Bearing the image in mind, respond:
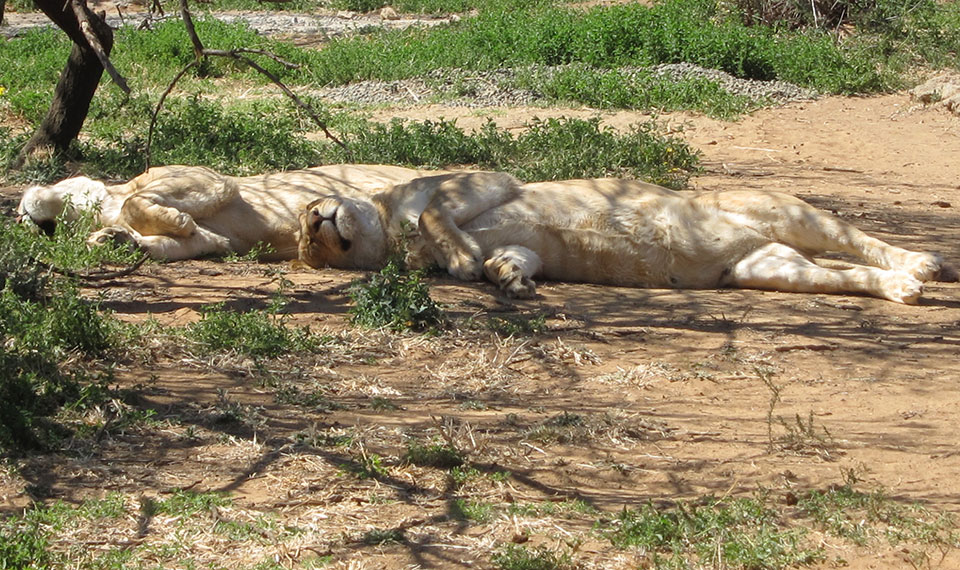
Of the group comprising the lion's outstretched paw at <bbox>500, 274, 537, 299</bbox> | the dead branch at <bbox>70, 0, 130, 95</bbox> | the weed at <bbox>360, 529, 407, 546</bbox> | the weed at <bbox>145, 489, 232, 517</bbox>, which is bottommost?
the lion's outstretched paw at <bbox>500, 274, 537, 299</bbox>

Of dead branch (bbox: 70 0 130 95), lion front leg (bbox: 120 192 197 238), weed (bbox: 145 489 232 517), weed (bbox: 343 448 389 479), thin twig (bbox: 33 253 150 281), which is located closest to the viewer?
weed (bbox: 145 489 232 517)

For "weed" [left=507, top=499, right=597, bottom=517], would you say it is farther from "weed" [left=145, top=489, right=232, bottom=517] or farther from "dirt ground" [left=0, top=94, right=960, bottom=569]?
"weed" [left=145, top=489, right=232, bottom=517]

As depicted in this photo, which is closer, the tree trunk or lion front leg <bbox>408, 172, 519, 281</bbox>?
lion front leg <bbox>408, 172, 519, 281</bbox>

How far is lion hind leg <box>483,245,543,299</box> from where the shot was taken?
21.3 ft

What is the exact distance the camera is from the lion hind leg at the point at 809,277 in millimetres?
6430

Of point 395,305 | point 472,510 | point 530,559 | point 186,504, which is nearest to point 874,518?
point 530,559

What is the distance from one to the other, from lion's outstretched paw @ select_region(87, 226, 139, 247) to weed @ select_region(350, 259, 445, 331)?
178 centimetres

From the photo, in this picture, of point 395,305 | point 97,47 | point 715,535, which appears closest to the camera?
point 715,535

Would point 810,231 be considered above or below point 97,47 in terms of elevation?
below

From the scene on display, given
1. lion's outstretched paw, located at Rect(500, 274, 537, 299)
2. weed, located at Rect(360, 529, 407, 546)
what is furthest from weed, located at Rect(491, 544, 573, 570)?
lion's outstretched paw, located at Rect(500, 274, 537, 299)

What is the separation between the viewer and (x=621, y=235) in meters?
6.80

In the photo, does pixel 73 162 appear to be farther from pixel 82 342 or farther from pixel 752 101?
pixel 752 101

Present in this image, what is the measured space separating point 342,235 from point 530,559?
3.82m

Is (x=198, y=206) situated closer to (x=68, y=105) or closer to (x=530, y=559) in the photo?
(x=68, y=105)
